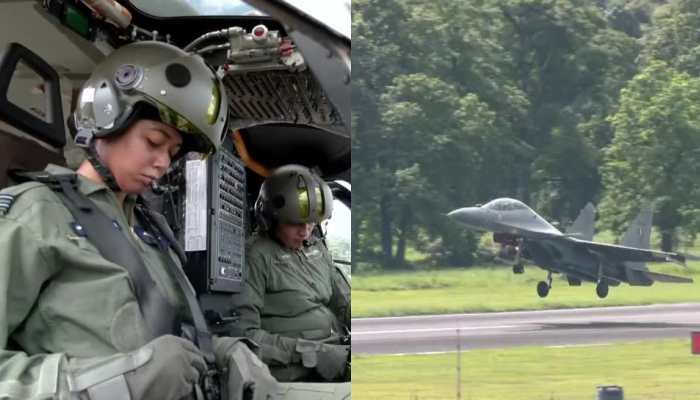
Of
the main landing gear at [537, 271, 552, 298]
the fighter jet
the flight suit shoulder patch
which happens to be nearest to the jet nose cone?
the fighter jet

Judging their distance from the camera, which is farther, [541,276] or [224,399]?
[224,399]

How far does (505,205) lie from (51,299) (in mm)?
758

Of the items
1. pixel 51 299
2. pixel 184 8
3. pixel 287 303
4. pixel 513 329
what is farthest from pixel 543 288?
pixel 287 303

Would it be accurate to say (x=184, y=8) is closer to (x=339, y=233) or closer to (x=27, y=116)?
(x=27, y=116)

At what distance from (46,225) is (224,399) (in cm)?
52

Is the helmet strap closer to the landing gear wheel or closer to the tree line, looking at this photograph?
the tree line

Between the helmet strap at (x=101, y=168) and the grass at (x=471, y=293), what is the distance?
734 millimetres

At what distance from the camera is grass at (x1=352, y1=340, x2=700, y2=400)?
116cm

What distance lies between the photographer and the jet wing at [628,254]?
1.15 meters

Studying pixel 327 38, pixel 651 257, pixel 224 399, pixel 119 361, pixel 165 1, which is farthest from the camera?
pixel 165 1

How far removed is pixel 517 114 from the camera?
1.19m

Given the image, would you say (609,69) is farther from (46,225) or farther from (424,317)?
(46,225)

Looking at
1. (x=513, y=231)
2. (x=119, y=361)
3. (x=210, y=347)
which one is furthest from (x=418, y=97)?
(x=210, y=347)

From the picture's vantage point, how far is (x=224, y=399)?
1.81 m
